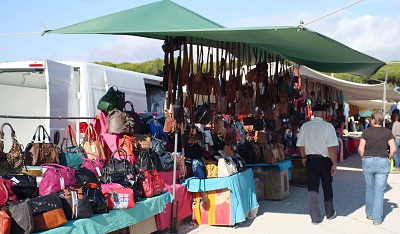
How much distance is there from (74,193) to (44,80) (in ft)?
18.4

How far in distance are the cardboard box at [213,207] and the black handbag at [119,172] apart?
1.51 m

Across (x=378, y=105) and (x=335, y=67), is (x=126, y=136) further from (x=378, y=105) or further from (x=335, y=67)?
(x=378, y=105)

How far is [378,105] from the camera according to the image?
2605 cm

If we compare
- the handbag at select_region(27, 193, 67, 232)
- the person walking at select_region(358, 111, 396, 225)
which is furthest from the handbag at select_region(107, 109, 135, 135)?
the person walking at select_region(358, 111, 396, 225)

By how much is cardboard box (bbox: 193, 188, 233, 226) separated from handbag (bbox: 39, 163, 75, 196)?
2395 millimetres

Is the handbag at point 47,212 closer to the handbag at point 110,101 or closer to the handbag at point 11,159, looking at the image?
the handbag at point 11,159

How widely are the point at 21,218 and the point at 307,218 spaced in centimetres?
456

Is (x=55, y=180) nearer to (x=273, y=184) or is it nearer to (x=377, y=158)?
(x=377, y=158)

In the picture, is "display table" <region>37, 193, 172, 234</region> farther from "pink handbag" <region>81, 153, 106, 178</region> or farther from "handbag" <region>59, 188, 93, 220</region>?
"pink handbag" <region>81, 153, 106, 178</region>

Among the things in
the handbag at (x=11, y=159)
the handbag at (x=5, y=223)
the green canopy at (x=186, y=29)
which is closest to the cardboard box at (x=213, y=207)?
the green canopy at (x=186, y=29)

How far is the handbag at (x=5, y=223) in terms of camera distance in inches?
146

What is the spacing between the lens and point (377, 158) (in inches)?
272

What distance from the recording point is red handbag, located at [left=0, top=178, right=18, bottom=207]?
401 cm

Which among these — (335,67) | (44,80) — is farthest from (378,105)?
(44,80)
